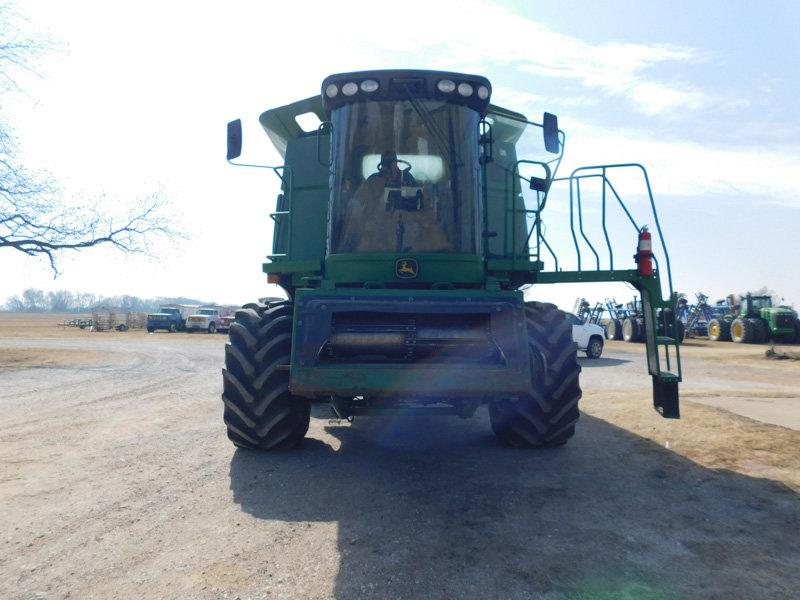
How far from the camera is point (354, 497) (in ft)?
13.7

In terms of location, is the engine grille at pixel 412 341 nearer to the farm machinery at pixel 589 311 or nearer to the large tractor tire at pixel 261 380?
the large tractor tire at pixel 261 380

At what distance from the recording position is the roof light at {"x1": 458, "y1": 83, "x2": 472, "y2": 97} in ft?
15.8

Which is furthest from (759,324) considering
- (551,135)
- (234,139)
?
(234,139)

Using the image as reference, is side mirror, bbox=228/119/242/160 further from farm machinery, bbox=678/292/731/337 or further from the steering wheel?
farm machinery, bbox=678/292/731/337

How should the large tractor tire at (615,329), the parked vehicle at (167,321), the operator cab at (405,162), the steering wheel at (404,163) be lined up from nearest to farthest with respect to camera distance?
the operator cab at (405,162) → the steering wheel at (404,163) → the large tractor tire at (615,329) → the parked vehicle at (167,321)

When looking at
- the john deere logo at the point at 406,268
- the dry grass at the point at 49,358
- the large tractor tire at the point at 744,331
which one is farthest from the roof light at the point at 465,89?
the large tractor tire at the point at 744,331

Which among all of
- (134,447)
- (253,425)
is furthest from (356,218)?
(134,447)

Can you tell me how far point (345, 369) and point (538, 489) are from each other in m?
1.76

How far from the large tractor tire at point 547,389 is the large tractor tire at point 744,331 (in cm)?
2552

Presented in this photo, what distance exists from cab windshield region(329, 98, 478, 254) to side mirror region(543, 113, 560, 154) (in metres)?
0.76

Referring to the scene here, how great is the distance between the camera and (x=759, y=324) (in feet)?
86.4

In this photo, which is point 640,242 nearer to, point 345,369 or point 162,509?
point 345,369

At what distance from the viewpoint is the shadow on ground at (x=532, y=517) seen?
113 inches

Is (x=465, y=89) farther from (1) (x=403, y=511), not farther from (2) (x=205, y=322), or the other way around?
(2) (x=205, y=322)
